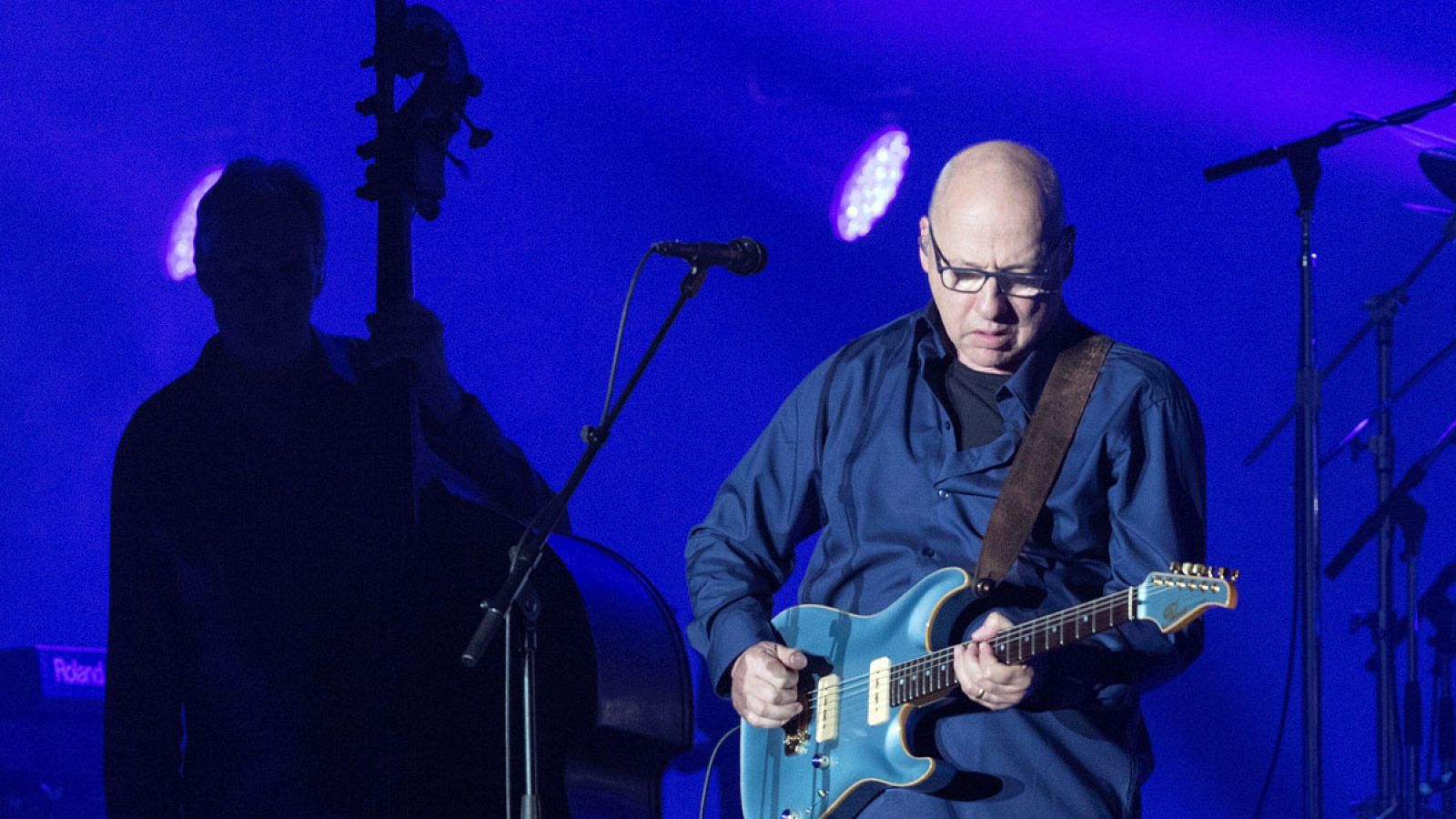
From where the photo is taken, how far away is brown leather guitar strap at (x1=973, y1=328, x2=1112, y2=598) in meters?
2.45

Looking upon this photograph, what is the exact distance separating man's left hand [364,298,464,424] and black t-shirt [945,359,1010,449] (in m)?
1.44

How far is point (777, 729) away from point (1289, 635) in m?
2.57

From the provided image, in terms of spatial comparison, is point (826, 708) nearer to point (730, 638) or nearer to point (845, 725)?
point (845, 725)

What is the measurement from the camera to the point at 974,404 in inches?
107

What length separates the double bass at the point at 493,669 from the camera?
338 centimetres

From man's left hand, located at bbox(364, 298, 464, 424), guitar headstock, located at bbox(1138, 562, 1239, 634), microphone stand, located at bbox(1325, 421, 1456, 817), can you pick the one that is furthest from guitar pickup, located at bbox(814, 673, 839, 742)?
microphone stand, located at bbox(1325, 421, 1456, 817)

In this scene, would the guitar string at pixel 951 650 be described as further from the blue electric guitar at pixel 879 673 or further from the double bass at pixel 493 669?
the double bass at pixel 493 669

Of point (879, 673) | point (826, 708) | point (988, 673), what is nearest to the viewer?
point (988, 673)

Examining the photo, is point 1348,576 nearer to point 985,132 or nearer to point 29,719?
point 985,132

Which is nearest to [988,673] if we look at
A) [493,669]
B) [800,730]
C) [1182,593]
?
[1182,593]

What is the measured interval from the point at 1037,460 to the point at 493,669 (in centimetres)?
153

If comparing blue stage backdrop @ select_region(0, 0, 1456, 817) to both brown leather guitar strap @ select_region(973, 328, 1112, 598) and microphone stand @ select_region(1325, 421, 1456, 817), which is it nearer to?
microphone stand @ select_region(1325, 421, 1456, 817)

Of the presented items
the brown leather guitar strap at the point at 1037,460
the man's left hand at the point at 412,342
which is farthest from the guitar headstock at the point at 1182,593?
the man's left hand at the point at 412,342

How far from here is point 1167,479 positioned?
95.9 inches
